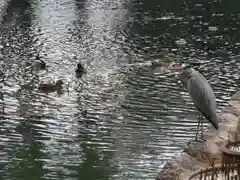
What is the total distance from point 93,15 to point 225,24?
520cm

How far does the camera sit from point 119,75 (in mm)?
13258

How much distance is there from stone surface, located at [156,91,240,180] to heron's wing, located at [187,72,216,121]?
14.2 inches

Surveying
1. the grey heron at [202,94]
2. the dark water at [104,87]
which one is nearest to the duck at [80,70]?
the dark water at [104,87]

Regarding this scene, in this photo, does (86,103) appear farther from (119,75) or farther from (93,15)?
(93,15)

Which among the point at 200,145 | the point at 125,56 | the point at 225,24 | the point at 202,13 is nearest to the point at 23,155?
the point at 200,145

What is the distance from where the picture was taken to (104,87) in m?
12.4

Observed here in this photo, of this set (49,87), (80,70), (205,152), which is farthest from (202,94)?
(80,70)

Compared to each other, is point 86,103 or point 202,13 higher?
point 202,13

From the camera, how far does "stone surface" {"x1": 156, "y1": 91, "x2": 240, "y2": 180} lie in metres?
6.72

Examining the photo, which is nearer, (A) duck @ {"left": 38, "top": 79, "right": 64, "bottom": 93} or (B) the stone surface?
(B) the stone surface

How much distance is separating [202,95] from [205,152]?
3.51 ft

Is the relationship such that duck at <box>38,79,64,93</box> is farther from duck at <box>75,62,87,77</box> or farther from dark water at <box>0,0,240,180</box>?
duck at <box>75,62,87,77</box>

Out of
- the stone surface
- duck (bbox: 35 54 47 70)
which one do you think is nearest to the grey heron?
the stone surface

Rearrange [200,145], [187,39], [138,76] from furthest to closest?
[187,39] → [138,76] → [200,145]
